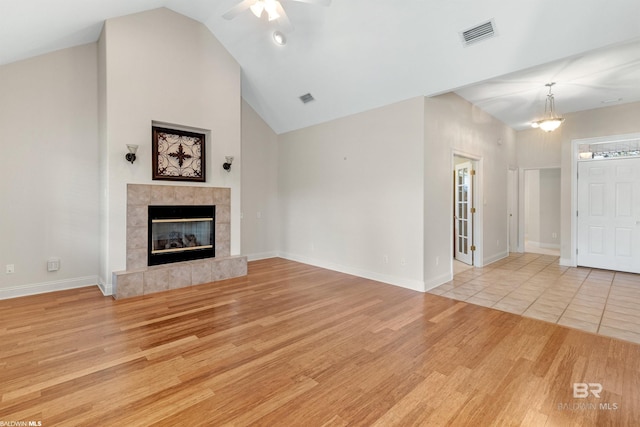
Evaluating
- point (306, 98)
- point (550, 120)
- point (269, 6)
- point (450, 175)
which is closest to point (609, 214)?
point (550, 120)

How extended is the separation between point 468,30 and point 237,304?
422cm

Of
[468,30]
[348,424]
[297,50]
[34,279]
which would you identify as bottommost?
[348,424]

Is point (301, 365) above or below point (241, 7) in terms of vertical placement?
below

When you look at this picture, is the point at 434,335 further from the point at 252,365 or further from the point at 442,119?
the point at 442,119

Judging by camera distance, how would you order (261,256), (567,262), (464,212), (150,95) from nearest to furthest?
1. (150,95)
2. (567,262)
3. (464,212)
4. (261,256)

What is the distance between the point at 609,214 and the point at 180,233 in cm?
783

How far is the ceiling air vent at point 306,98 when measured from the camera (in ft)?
18.0

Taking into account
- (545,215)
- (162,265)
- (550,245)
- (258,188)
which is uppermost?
(258,188)

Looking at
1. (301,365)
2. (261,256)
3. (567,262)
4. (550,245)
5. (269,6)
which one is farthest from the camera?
(550,245)

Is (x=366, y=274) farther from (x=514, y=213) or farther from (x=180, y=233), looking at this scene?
(x=514, y=213)

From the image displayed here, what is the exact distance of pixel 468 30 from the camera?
3342 mm

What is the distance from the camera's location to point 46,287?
426 cm

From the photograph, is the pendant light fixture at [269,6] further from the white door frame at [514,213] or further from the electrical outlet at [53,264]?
the white door frame at [514,213]

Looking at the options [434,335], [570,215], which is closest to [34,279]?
[434,335]
